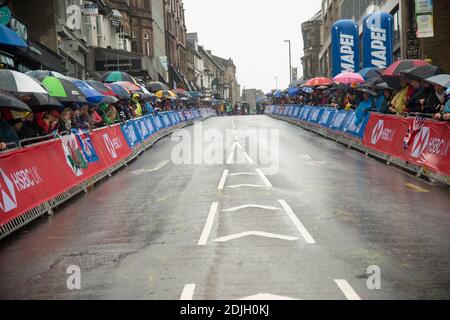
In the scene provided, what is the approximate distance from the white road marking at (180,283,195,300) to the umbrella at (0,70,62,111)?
6.95m

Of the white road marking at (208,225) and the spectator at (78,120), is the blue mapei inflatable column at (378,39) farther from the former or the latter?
the white road marking at (208,225)

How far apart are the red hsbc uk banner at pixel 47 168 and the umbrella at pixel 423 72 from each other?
9208 mm

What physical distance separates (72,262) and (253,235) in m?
2.69

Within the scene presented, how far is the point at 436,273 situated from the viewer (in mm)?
6766

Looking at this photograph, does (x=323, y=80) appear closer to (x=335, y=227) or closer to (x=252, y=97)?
(x=335, y=227)

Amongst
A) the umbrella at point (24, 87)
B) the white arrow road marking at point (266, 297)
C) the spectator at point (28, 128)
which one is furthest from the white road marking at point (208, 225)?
the spectator at point (28, 128)

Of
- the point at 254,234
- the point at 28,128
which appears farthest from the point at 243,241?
the point at 28,128

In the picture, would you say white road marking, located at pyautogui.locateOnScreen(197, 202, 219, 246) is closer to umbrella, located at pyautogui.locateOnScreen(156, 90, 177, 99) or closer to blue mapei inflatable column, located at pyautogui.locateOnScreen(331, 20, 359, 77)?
blue mapei inflatable column, located at pyautogui.locateOnScreen(331, 20, 359, 77)

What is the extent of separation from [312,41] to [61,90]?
3843 inches

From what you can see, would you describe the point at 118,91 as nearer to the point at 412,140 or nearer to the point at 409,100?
the point at 409,100

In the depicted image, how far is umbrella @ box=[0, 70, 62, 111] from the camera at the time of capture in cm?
1158

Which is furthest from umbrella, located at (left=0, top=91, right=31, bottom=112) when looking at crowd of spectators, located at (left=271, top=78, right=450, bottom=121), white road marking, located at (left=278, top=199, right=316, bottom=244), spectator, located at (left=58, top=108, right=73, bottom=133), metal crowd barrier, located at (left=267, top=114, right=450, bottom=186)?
metal crowd barrier, located at (left=267, top=114, right=450, bottom=186)

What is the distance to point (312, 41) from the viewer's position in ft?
355
